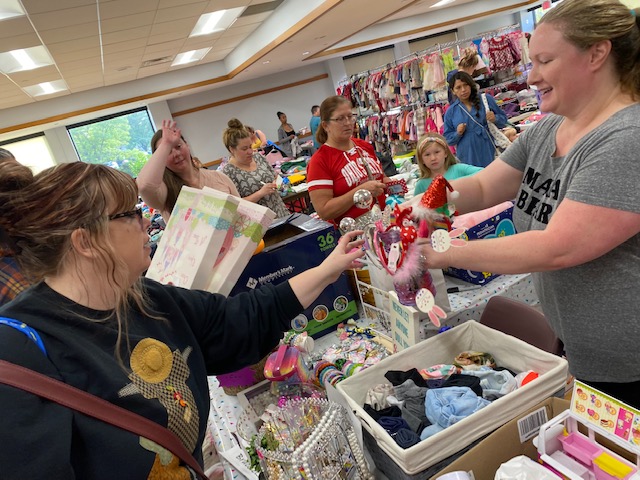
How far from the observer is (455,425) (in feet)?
3.09

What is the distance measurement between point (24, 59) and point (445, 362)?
23.5ft

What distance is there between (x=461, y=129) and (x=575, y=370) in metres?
3.32

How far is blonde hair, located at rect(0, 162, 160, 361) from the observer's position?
0.84 meters

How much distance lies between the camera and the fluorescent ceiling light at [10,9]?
4.06 meters

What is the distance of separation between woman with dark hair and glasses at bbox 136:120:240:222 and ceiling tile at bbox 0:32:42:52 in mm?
3974

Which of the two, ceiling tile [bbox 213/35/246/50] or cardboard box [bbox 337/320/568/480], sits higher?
ceiling tile [bbox 213/35/246/50]

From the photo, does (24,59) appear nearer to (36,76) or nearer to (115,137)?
(36,76)

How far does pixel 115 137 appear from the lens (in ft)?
41.2

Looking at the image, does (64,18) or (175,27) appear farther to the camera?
(175,27)

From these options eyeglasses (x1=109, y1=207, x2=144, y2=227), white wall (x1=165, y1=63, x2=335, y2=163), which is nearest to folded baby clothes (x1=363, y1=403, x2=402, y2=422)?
eyeglasses (x1=109, y1=207, x2=144, y2=227)

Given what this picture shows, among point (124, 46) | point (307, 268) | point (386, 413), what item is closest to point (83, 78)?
point (124, 46)

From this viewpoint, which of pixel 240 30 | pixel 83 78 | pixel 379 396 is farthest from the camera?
pixel 83 78

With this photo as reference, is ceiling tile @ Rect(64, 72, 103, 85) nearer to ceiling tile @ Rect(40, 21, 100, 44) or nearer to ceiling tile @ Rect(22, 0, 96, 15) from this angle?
ceiling tile @ Rect(40, 21, 100, 44)

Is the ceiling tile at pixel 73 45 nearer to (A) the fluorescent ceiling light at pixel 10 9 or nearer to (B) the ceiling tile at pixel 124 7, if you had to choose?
(B) the ceiling tile at pixel 124 7
